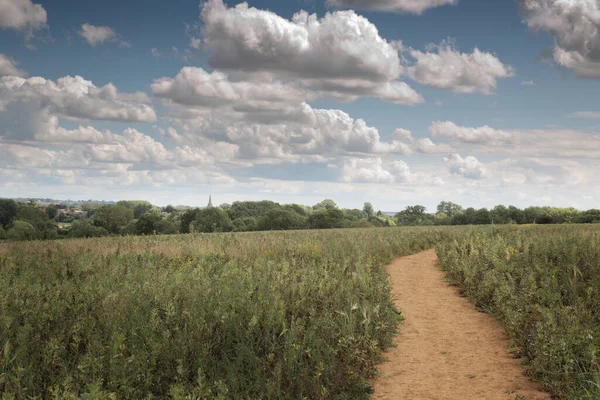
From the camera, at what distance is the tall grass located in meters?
5.58

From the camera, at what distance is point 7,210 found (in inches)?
3504

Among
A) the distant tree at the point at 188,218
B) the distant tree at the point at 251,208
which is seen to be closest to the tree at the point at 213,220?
the distant tree at the point at 188,218

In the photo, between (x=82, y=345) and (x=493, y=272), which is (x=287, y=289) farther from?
(x=493, y=272)

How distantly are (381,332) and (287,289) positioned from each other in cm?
205

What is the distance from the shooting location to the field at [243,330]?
5684mm

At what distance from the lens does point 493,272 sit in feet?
38.4

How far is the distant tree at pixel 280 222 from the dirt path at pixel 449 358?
6361cm

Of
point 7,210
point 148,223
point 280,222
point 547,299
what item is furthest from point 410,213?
point 547,299

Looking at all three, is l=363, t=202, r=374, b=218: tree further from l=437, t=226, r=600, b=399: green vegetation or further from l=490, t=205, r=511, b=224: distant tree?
l=437, t=226, r=600, b=399: green vegetation

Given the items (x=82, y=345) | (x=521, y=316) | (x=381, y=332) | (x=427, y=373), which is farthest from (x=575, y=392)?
(x=82, y=345)

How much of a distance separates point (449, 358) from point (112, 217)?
91699 millimetres

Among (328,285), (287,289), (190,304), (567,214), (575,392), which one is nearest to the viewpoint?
(575,392)

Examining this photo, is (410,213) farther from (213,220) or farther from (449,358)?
(449,358)

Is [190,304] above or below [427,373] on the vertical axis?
above
